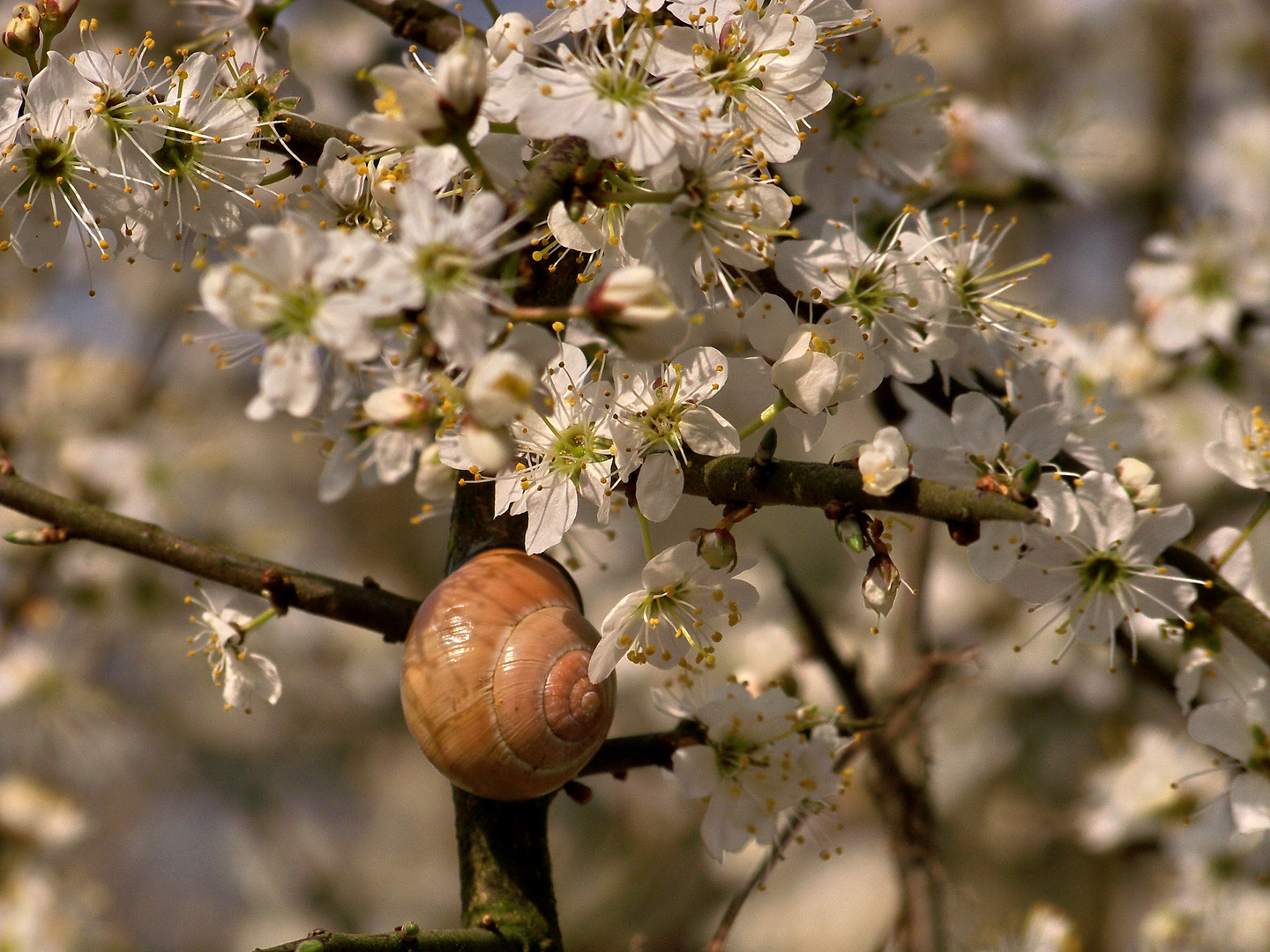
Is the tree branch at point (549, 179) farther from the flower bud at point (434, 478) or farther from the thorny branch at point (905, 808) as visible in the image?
the thorny branch at point (905, 808)

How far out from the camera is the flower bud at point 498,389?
85 centimetres

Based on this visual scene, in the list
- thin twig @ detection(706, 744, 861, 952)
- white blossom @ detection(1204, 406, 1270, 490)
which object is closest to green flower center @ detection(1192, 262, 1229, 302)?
white blossom @ detection(1204, 406, 1270, 490)

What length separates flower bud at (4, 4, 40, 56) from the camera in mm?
1333

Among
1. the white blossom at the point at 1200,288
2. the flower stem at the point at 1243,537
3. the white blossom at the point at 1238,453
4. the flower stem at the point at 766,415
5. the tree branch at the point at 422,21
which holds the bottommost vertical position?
the white blossom at the point at 1200,288

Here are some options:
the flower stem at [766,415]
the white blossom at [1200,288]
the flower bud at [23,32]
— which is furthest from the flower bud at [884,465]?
the white blossom at [1200,288]

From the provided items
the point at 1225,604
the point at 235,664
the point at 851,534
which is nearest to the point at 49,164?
the point at 235,664

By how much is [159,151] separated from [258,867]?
15.5 feet

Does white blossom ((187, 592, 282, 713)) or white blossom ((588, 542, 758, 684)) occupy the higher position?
white blossom ((588, 542, 758, 684))

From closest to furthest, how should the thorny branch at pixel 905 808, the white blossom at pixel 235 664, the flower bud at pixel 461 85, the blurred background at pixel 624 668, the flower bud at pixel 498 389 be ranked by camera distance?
the flower bud at pixel 498 389 < the flower bud at pixel 461 85 < the white blossom at pixel 235 664 < the thorny branch at pixel 905 808 < the blurred background at pixel 624 668

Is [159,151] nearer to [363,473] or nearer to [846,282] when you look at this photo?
[363,473]

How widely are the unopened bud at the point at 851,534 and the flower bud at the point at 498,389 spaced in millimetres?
370

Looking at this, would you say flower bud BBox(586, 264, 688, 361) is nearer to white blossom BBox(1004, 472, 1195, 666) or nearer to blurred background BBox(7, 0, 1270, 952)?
blurred background BBox(7, 0, 1270, 952)

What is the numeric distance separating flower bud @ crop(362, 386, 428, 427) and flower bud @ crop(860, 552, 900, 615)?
48cm

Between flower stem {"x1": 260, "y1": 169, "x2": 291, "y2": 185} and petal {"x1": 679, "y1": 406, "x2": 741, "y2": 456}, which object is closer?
petal {"x1": 679, "y1": 406, "x2": 741, "y2": 456}
